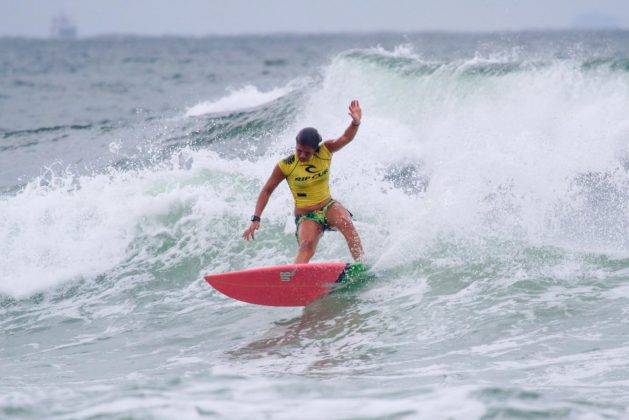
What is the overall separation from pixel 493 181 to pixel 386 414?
588 cm

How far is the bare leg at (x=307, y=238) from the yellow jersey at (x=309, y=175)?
0.67 ft

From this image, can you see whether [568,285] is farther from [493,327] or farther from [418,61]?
[418,61]

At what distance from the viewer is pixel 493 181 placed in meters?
10.7

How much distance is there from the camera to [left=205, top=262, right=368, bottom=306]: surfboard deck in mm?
8633

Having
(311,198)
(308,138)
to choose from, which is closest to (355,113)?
(308,138)

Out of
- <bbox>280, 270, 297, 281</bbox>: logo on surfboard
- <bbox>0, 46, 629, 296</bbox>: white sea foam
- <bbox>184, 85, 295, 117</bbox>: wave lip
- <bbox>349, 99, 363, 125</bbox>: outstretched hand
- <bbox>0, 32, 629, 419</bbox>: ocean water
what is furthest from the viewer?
<bbox>184, 85, 295, 117</bbox>: wave lip

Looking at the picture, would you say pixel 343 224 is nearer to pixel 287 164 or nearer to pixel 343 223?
pixel 343 223

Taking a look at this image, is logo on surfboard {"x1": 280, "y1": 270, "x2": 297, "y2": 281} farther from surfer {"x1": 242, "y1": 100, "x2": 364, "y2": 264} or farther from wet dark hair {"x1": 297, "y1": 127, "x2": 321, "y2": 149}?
wet dark hair {"x1": 297, "y1": 127, "x2": 321, "y2": 149}

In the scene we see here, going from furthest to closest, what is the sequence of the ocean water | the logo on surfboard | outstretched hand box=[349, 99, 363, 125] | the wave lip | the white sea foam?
the wave lip → the white sea foam → the logo on surfboard → outstretched hand box=[349, 99, 363, 125] → the ocean water

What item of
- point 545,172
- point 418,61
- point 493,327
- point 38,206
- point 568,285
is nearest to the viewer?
point 493,327

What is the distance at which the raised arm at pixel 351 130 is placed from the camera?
8.38 m

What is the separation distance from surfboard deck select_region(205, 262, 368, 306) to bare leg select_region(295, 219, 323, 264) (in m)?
0.18

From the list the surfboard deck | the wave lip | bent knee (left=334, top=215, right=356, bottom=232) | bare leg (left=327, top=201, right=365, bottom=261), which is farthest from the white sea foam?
the wave lip

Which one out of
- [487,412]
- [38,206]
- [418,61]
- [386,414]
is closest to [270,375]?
[386,414]
